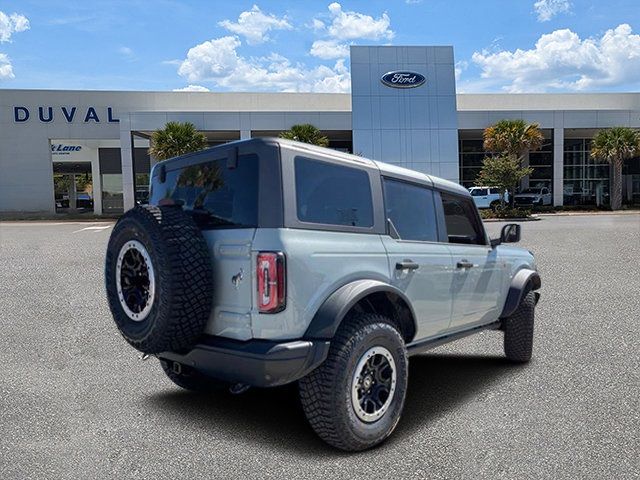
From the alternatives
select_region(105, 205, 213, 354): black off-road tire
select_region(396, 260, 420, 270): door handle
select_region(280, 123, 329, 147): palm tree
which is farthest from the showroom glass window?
select_region(105, 205, 213, 354): black off-road tire

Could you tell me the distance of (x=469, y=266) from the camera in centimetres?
453

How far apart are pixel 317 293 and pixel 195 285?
2.45ft

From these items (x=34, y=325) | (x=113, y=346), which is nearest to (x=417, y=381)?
(x=113, y=346)

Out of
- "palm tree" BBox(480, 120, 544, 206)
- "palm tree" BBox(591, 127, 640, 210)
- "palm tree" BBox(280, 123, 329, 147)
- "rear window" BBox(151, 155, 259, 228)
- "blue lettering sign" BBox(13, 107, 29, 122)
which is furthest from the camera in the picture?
"blue lettering sign" BBox(13, 107, 29, 122)

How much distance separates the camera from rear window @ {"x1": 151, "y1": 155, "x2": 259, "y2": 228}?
3.30 m

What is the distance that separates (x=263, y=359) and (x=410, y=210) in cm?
178

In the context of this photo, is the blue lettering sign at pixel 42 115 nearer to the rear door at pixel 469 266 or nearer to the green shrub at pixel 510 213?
the green shrub at pixel 510 213

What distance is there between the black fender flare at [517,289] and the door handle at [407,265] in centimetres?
168

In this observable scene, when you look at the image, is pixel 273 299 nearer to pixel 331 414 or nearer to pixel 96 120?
pixel 331 414

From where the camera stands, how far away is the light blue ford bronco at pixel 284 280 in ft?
10.3

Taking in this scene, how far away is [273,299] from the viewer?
309cm

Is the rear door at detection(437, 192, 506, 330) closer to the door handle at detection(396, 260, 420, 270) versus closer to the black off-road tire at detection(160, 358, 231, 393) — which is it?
the door handle at detection(396, 260, 420, 270)

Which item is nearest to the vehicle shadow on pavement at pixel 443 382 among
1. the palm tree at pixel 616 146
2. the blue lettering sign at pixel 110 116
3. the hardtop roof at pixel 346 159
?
the hardtop roof at pixel 346 159

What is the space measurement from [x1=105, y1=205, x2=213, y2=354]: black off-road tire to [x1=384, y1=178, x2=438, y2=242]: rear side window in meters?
1.44
